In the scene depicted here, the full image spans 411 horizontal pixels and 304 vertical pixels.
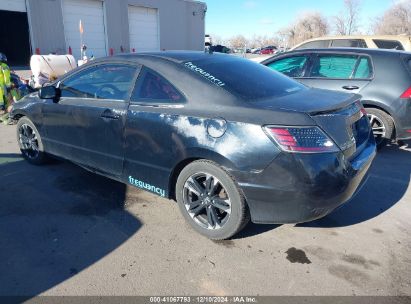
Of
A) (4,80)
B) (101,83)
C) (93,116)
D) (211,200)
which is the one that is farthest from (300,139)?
(4,80)

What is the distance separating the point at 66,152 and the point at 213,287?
8.57 ft

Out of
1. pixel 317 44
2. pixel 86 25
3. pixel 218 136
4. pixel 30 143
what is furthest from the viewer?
pixel 86 25

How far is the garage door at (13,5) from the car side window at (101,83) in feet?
55.2

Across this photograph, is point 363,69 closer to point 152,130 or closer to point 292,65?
point 292,65

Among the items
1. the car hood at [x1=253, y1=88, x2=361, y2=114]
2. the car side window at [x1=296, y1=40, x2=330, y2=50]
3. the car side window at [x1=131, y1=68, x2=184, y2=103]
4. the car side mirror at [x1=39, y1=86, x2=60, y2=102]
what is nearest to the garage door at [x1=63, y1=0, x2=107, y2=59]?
the car side window at [x1=296, y1=40, x2=330, y2=50]

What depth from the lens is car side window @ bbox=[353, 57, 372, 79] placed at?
5492mm

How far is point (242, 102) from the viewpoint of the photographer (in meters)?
2.90

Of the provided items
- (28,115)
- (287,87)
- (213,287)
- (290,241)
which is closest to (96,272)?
(213,287)

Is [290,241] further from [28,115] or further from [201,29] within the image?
[201,29]

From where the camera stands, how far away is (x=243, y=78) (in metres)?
3.37

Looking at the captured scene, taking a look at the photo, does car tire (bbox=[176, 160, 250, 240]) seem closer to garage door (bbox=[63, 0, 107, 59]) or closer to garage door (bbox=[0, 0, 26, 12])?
garage door (bbox=[0, 0, 26, 12])

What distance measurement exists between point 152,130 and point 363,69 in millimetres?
3879

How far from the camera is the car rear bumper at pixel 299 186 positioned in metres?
2.62

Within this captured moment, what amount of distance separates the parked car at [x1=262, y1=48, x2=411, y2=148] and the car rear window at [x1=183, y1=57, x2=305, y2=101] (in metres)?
2.26
